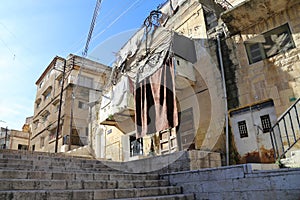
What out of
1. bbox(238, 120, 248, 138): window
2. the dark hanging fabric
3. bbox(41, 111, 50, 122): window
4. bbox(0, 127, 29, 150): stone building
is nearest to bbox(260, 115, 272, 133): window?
bbox(238, 120, 248, 138): window

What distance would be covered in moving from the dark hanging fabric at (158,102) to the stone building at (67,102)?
11.8 meters

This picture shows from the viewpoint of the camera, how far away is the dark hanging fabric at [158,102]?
761 cm

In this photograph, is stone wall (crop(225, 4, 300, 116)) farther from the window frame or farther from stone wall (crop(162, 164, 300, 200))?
stone wall (crop(162, 164, 300, 200))

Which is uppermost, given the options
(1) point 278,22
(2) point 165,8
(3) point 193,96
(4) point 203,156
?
(2) point 165,8

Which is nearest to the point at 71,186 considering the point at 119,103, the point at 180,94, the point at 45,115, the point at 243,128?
the point at 243,128

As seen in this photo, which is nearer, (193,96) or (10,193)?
(10,193)

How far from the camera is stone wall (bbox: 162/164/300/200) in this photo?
2918 mm

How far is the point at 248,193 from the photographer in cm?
326

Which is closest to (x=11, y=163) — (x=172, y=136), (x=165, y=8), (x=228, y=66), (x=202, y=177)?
(x=202, y=177)

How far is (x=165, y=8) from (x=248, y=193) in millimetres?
11159

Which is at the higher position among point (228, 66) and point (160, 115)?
point (228, 66)

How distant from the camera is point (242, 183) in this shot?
3.37 meters

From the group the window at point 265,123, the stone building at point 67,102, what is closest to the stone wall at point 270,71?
the window at point 265,123

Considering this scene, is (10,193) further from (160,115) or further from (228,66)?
(228,66)
